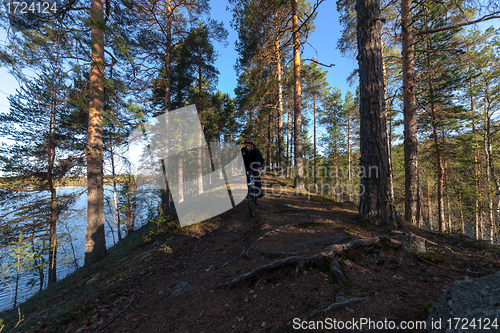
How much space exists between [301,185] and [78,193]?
39.3 feet

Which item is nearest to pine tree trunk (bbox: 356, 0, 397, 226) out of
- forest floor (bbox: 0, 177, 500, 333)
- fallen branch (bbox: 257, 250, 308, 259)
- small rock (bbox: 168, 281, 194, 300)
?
forest floor (bbox: 0, 177, 500, 333)

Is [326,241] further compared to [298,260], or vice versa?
[326,241]

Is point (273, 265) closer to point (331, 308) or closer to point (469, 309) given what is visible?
point (331, 308)

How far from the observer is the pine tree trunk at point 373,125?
177 inches

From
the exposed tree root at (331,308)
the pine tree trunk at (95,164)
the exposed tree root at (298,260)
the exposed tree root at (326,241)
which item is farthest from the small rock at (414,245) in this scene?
the pine tree trunk at (95,164)

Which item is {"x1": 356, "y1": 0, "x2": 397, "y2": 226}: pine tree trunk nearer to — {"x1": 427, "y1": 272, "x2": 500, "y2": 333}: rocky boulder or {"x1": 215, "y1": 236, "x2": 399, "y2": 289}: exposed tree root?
{"x1": 215, "y1": 236, "x2": 399, "y2": 289}: exposed tree root

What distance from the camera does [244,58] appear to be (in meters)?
14.8

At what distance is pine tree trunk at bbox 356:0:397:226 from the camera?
4.49 metres

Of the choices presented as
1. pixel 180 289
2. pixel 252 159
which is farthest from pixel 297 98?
pixel 180 289

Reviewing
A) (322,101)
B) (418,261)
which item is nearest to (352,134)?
(322,101)

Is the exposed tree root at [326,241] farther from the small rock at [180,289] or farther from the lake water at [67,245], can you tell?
the lake water at [67,245]

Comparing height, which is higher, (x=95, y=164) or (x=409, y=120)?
(x=409, y=120)

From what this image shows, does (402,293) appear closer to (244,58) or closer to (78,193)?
(78,193)

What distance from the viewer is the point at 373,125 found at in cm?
462
